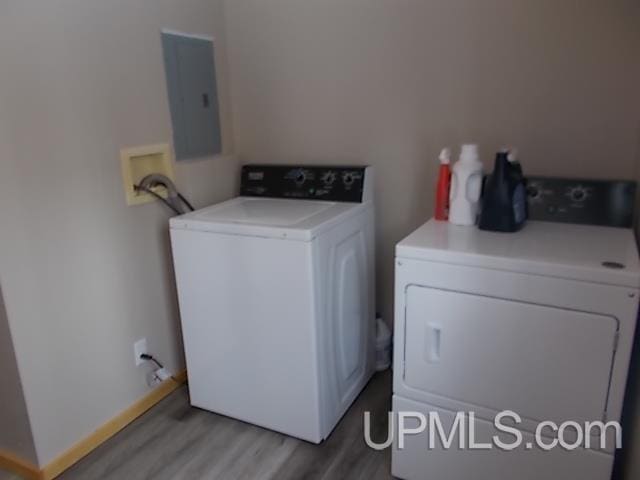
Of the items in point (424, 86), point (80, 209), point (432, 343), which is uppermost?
point (424, 86)

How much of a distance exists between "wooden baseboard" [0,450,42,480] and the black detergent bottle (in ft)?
6.00

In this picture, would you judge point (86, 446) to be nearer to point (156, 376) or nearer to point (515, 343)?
point (156, 376)

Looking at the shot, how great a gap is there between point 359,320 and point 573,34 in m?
1.37

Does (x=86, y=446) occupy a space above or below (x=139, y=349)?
below

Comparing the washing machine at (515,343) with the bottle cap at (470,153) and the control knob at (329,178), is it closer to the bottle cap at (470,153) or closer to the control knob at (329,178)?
the bottle cap at (470,153)

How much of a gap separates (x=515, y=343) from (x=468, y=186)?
1.96 feet

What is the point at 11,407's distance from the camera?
1.78 m

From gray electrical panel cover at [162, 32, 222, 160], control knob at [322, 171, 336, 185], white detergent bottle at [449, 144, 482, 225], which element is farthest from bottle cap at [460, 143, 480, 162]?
gray electrical panel cover at [162, 32, 222, 160]

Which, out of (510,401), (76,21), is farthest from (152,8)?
(510,401)

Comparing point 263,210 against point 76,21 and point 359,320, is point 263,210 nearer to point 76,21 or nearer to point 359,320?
point 359,320

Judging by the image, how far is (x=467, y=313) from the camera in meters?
1.48

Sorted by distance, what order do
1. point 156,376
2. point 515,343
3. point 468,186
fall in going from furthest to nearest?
1. point 156,376
2. point 468,186
3. point 515,343

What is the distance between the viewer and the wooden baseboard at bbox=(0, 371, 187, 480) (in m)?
1.80

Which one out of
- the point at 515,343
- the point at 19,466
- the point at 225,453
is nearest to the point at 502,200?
the point at 515,343
